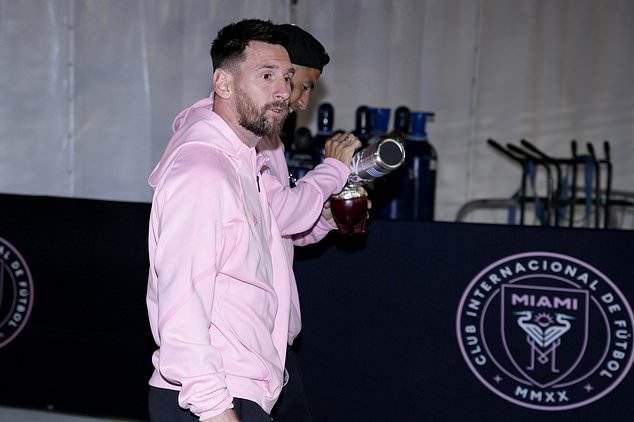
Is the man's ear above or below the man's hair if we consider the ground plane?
below

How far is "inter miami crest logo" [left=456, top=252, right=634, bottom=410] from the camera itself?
3.68 metres

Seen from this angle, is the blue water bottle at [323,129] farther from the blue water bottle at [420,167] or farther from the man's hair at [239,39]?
the man's hair at [239,39]

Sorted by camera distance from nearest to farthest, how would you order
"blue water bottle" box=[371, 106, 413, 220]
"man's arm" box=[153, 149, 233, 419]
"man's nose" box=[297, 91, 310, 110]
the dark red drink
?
"man's arm" box=[153, 149, 233, 419], the dark red drink, "man's nose" box=[297, 91, 310, 110], "blue water bottle" box=[371, 106, 413, 220]

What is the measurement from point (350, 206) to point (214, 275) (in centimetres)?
98

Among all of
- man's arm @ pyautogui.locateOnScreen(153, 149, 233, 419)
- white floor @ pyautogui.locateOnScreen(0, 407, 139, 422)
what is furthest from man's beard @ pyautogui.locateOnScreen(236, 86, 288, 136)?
white floor @ pyautogui.locateOnScreen(0, 407, 139, 422)

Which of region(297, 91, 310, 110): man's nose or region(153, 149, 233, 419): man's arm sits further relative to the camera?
region(297, 91, 310, 110): man's nose

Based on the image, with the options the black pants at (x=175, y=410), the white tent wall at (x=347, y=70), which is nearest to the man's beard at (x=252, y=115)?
the black pants at (x=175, y=410)

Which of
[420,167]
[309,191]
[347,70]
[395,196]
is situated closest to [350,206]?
[309,191]

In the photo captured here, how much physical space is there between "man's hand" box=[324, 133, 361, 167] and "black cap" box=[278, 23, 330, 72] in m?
0.48

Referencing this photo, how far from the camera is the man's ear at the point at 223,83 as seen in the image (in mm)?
2309

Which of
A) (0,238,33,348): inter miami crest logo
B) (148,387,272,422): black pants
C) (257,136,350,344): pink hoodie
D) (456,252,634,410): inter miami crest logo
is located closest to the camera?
(148,387,272,422): black pants

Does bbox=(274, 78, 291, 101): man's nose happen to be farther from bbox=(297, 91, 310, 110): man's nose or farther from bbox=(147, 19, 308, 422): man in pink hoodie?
bbox=(297, 91, 310, 110): man's nose

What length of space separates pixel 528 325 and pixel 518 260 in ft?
0.90

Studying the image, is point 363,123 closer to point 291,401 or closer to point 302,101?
point 302,101
